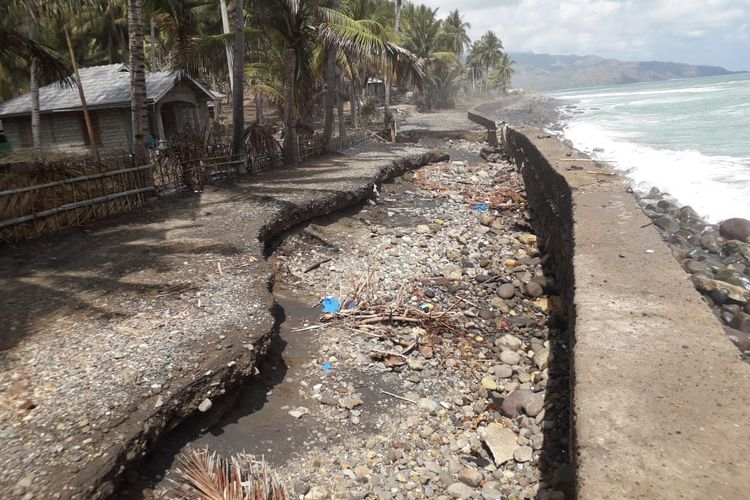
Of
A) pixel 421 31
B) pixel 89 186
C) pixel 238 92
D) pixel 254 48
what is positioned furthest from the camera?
pixel 421 31

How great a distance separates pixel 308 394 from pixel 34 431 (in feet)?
6.91

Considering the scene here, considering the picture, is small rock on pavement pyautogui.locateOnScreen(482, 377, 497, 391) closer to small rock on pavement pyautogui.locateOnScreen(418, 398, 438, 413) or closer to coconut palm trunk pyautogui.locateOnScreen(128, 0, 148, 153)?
small rock on pavement pyautogui.locateOnScreen(418, 398, 438, 413)

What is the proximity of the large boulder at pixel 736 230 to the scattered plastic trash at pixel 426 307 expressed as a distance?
203 inches

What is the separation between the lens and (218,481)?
321 cm

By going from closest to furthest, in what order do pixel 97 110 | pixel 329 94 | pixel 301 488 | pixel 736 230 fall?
pixel 301 488, pixel 736 230, pixel 97 110, pixel 329 94

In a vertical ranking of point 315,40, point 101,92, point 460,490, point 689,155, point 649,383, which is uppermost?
point 315,40

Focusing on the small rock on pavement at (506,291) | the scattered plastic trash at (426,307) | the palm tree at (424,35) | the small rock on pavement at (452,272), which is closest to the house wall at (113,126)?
the small rock on pavement at (452,272)

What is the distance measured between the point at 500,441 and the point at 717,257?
532cm

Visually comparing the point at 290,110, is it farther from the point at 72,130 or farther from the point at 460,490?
the point at 460,490

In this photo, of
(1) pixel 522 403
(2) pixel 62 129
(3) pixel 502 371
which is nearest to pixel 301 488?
(1) pixel 522 403

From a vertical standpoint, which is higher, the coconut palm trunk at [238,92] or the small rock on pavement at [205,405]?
the coconut palm trunk at [238,92]

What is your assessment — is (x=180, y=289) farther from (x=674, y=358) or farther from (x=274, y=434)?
(x=674, y=358)

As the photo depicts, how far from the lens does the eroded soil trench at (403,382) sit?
12.0 feet

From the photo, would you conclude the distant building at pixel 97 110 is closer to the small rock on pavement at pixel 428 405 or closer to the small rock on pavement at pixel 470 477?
the small rock on pavement at pixel 428 405
